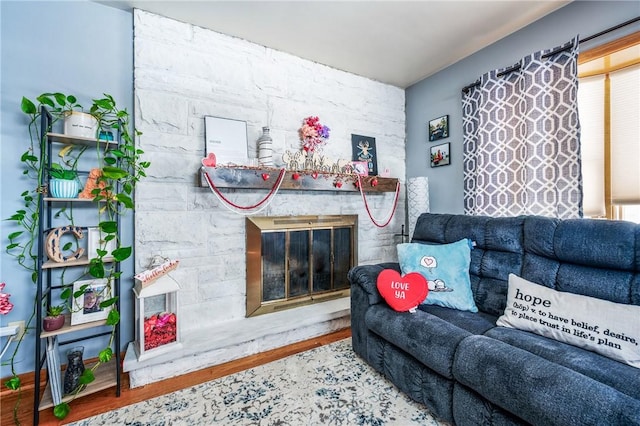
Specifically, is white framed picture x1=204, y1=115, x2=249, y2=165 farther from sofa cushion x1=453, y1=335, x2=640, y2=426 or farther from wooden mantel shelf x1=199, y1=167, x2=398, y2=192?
sofa cushion x1=453, y1=335, x2=640, y2=426

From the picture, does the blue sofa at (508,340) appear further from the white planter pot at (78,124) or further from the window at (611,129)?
the white planter pot at (78,124)

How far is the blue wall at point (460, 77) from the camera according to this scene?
6.21ft

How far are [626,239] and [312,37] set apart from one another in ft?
7.90

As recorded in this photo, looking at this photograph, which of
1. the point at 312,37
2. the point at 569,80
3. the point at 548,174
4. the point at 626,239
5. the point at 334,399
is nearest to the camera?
the point at 626,239

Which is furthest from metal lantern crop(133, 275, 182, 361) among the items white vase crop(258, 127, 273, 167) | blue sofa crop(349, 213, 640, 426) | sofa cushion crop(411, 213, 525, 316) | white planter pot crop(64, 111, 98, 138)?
sofa cushion crop(411, 213, 525, 316)

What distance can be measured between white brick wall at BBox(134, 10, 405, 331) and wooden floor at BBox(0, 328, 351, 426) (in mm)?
413

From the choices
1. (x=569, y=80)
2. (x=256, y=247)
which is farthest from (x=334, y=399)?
(x=569, y=80)

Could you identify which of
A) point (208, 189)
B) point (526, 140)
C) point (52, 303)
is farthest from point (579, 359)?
point (52, 303)

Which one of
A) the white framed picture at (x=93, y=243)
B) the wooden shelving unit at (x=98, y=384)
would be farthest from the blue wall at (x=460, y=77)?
the wooden shelving unit at (x=98, y=384)

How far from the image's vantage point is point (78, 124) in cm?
168

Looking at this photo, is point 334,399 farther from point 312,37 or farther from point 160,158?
point 312,37

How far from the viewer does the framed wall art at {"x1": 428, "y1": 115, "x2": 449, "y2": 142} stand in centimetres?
291

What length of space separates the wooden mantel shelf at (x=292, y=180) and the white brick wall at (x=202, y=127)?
180 mm

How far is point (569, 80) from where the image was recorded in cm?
197
